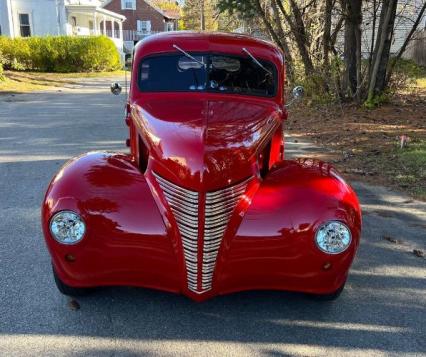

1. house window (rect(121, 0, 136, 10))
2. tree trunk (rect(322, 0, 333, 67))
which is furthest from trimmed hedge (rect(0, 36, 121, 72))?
house window (rect(121, 0, 136, 10))

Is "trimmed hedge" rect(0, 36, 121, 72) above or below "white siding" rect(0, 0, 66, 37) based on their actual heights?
below

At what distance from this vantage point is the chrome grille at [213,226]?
9.86 ft

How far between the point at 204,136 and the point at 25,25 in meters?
30.9

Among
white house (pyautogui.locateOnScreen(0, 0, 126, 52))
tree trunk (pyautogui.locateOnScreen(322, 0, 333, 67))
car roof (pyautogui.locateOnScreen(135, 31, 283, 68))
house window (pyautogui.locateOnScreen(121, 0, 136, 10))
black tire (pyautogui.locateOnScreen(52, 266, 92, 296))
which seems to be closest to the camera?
black tire (pyautogui.locateOnScreen(52, 266, 92, 296))

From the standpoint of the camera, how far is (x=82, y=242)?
118 inches

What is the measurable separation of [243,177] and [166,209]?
562 mm

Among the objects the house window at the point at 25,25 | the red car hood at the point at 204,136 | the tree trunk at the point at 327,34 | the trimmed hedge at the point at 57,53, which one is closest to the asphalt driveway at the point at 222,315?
the red car hood at the point at 204,136

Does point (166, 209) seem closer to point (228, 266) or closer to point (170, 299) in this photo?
point (228, 266)

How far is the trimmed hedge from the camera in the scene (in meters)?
26.3

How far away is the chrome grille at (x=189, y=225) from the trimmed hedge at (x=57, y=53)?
25.9m

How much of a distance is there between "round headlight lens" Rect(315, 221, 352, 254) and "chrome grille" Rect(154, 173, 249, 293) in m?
0.60

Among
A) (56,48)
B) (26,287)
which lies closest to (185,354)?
(26,287)

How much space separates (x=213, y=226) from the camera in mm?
3010

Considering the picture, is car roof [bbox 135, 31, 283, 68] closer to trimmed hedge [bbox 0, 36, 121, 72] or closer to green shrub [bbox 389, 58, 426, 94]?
green shrub [bbox 389, 58, 426, 94]
